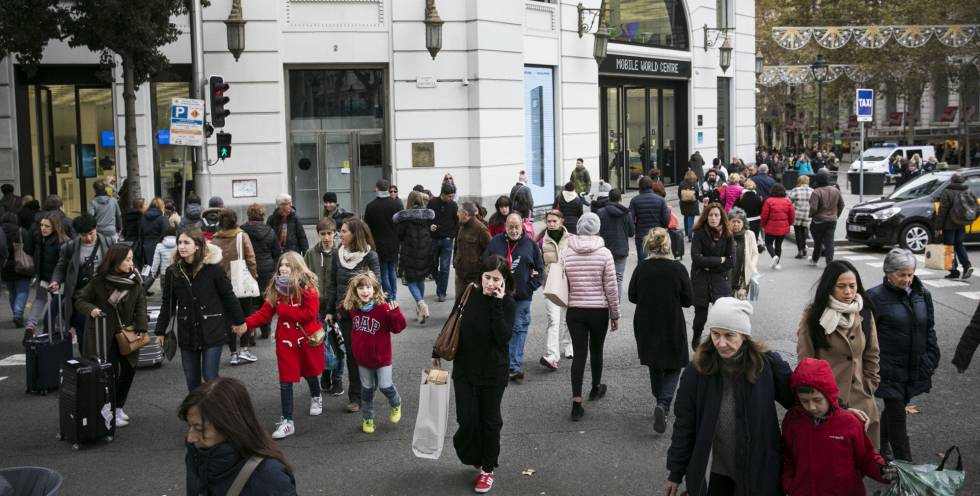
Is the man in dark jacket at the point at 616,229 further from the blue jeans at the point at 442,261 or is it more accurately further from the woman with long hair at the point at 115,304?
the woman with long hair at the point at 115,304

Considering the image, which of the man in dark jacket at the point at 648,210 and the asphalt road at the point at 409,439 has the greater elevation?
the man in dark jacket at the point at 648,210

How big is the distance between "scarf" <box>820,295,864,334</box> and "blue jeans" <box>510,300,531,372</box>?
4.21m

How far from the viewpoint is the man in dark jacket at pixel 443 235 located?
50.6 feet

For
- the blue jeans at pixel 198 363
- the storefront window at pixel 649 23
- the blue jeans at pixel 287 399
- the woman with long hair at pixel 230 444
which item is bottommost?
the blue jeans at pixel 287 399

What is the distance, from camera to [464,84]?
25094mm

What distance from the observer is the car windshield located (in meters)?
21.5

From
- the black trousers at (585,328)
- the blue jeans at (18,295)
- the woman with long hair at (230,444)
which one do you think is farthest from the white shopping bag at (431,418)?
the blue jeans at (18,295)

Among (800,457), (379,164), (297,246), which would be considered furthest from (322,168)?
(800,457)

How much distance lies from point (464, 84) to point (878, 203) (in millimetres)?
9686

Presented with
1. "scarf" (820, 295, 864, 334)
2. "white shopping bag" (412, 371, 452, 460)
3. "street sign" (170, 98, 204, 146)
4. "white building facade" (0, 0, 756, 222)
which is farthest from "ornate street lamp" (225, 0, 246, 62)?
"scarf" (820, 295, 864, 334)

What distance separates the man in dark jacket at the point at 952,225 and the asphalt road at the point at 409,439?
20.2 feet

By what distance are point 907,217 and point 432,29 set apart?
1103cm

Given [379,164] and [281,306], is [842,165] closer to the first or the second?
[379,164]

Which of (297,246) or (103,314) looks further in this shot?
(297,246)
